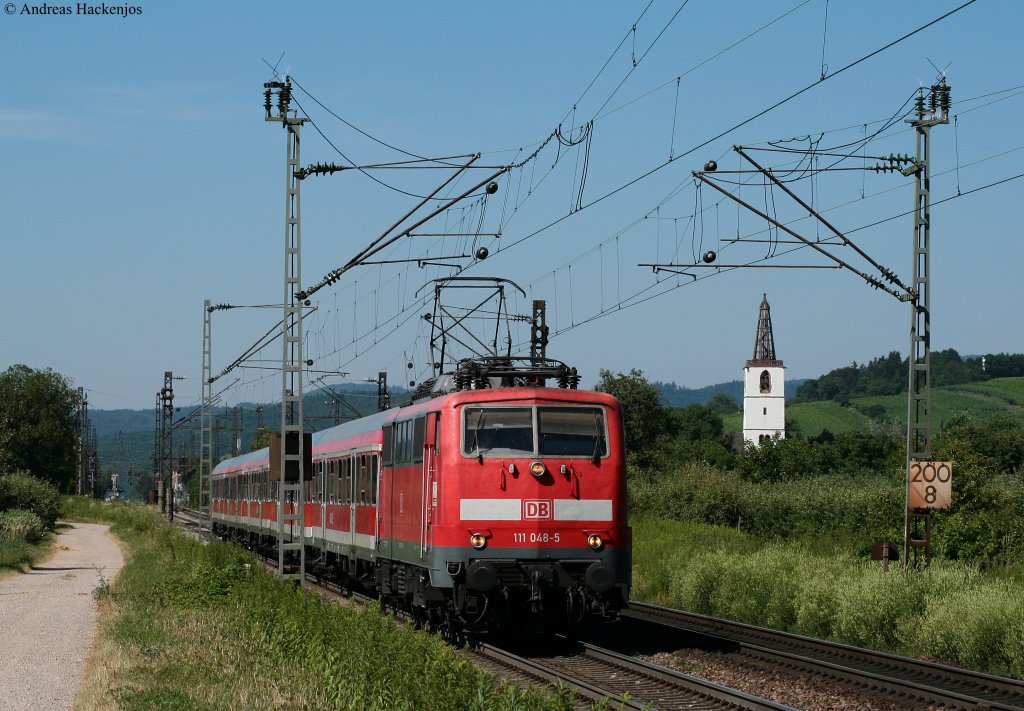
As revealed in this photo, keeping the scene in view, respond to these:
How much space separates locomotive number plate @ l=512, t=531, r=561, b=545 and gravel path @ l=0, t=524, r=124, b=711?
5.55 m

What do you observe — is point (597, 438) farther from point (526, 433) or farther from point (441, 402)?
point (441, 402)

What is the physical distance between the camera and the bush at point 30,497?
2277 inches

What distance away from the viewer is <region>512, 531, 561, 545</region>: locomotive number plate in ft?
57.0

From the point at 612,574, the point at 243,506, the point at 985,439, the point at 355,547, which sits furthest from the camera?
the point at 985,439

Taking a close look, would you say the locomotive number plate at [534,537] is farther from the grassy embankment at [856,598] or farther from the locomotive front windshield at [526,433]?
the grassy embankment at [856,598]

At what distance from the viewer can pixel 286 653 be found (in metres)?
15.1

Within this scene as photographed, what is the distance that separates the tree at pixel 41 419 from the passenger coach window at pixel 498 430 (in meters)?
79.9

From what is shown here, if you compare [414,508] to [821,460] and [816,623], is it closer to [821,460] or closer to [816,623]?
[816,623]

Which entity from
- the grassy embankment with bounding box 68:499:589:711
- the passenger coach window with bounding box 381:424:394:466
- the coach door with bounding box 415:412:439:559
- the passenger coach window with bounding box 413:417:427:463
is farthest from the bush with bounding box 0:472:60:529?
the coach door with bounding box 415:412:439:559

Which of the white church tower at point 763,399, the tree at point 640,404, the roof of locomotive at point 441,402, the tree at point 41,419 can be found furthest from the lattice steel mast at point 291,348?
the white church tower at point 763,399

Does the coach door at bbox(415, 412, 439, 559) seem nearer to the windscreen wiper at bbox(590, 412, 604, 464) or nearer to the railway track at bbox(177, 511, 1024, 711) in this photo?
the railway track at bbox(177, 511, 1024, 711)

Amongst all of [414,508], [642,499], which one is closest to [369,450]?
[414,508]

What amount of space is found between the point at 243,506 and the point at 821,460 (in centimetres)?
9234

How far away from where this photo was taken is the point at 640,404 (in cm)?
12244
